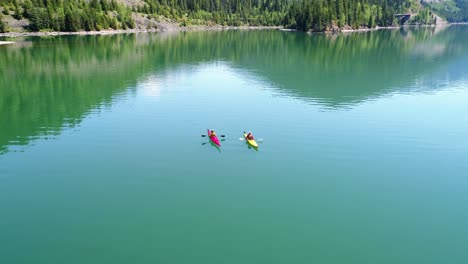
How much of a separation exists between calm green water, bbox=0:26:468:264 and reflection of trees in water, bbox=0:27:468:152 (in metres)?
0.64

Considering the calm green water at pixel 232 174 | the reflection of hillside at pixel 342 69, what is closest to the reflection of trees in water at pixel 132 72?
the reflection of hillside at pixel 342 69

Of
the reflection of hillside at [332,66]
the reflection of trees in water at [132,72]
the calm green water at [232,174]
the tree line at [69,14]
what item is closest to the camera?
the calm green water at [232,174]

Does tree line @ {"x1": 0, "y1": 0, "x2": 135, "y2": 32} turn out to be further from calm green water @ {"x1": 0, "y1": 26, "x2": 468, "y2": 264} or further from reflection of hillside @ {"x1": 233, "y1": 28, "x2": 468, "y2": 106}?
calm green water @ {"x1": 0, "y1": 26, "x2": 468, "y2": 264}

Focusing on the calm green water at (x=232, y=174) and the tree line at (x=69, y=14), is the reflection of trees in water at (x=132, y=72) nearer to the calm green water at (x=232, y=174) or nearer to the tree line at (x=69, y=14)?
the calm green water at (x=232, y=174)

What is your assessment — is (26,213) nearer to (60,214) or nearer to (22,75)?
(60,214)

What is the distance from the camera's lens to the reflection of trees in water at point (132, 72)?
4591cm

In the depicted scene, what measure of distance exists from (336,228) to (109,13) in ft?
636

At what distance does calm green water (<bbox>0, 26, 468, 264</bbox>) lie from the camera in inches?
797

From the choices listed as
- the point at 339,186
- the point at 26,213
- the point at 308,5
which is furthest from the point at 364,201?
the point at 308,5

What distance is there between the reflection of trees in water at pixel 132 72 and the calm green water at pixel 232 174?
2.11 feet

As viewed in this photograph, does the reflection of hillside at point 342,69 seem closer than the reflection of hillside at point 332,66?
Yes

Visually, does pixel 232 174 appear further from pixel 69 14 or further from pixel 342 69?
pixel 69 14

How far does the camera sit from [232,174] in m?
28.7

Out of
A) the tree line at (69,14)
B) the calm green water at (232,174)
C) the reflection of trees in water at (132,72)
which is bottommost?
the calm green water at (232,174)
